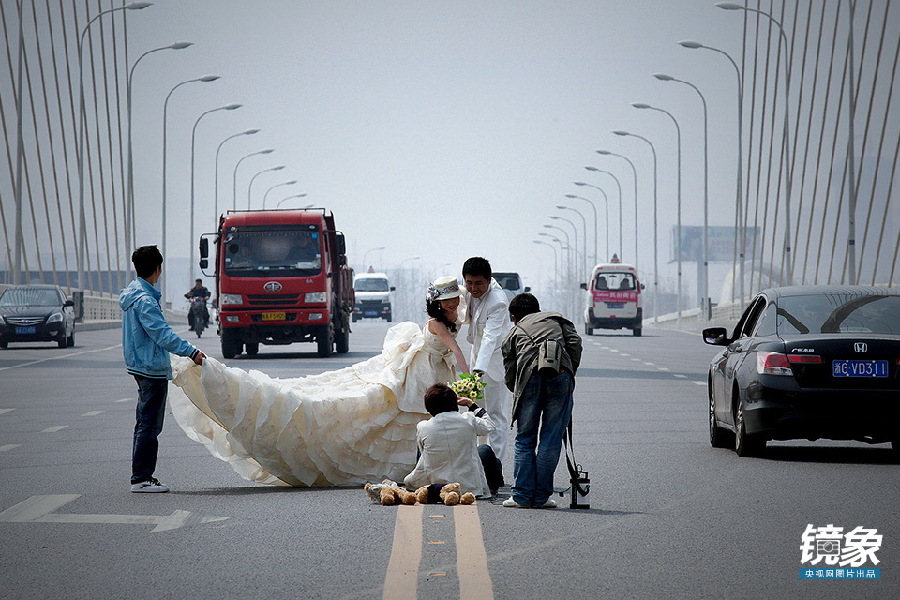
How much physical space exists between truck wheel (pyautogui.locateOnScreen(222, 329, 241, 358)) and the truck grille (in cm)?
83

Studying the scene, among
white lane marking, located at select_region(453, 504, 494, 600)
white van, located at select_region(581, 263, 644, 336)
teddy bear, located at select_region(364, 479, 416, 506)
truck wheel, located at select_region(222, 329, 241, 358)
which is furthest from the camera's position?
white van, located at select_region(581, 263, 644, 336)

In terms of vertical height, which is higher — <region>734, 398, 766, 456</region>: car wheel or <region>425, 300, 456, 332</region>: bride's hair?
<region>425, 300, 456, 332</region>: bride's hair

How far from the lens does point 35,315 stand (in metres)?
38.1

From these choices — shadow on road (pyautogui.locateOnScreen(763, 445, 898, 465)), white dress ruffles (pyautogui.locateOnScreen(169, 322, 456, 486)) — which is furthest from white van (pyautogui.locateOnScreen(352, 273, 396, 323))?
white dress ruffles (pyautogui.locateOnScreen(169, 322, 456, 486))

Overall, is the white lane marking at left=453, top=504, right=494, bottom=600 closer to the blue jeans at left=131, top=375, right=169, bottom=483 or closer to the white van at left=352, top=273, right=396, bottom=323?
the blue jeans at left=131, top=375, right=169, bottom=483

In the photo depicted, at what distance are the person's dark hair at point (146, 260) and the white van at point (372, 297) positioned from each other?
219 ft

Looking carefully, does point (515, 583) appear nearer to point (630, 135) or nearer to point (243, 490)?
point (243, 490)

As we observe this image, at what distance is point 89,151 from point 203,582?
207 feet

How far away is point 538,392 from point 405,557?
207 centimetres

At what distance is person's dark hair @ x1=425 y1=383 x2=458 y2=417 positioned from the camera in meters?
10.0

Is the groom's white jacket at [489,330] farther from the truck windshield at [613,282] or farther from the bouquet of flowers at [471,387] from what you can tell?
the truck windshield at [613,282]

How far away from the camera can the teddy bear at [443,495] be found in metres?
9.75

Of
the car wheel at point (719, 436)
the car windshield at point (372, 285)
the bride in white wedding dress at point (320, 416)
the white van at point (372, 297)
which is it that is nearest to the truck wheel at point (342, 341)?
the car wheel at point (719, 436)

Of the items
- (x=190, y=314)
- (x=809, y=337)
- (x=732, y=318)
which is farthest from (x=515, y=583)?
(x=732, y=318)
